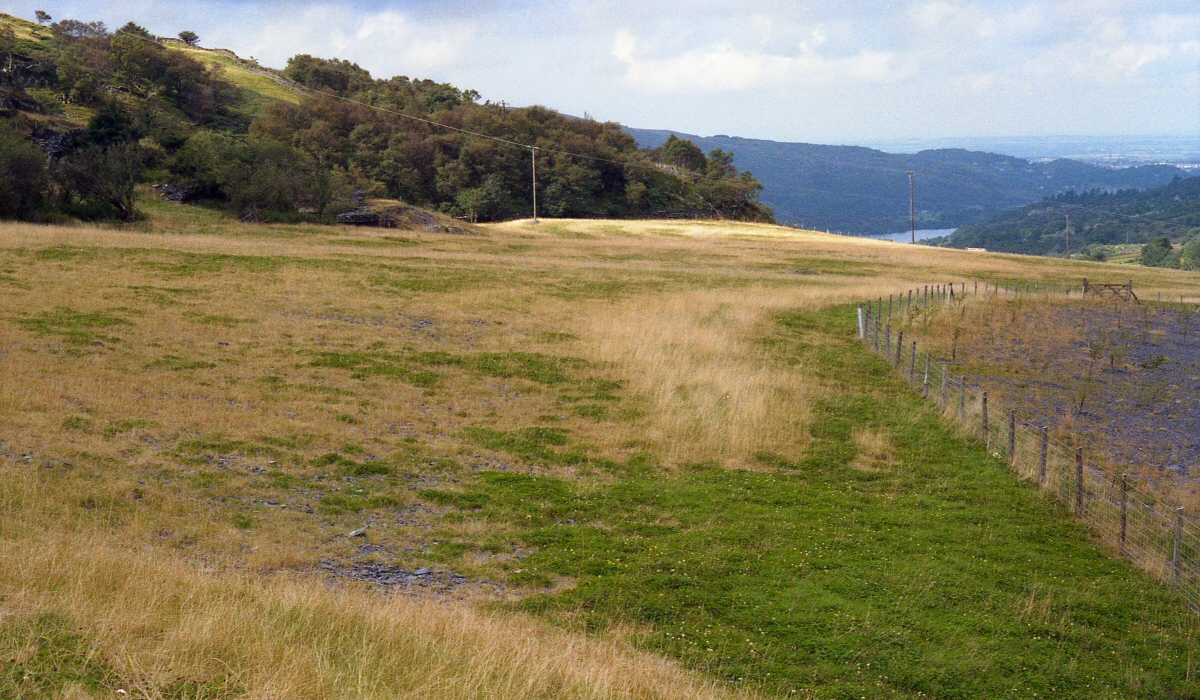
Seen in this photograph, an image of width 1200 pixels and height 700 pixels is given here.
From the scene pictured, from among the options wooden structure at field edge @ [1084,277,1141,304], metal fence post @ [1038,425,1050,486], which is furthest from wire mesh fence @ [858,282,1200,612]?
wooden structure at field edge @ [1084,277,1141,304]

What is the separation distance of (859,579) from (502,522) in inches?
202

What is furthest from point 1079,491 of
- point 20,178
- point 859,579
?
point 20,178

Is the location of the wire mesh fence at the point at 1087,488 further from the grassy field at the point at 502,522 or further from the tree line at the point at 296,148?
the tree line at the point at 296,148

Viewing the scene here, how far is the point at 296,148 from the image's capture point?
7644 cm

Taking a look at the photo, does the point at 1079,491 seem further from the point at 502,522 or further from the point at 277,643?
the point at 277,643

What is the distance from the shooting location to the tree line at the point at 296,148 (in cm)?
4631

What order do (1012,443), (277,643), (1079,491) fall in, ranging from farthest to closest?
(1012,443) → (1079,491) → (277,643)

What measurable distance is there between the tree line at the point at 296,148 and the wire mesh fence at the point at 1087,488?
41574 mm

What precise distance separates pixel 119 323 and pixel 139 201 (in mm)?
34640

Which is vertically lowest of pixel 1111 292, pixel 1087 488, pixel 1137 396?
pixel 1137 396

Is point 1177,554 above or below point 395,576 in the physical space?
below

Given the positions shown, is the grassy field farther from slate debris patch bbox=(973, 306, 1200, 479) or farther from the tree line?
the tree line

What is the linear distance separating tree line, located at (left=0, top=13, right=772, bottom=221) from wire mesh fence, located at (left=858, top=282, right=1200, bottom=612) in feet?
136

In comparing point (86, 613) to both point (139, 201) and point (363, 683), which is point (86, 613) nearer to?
point (363, 683)
